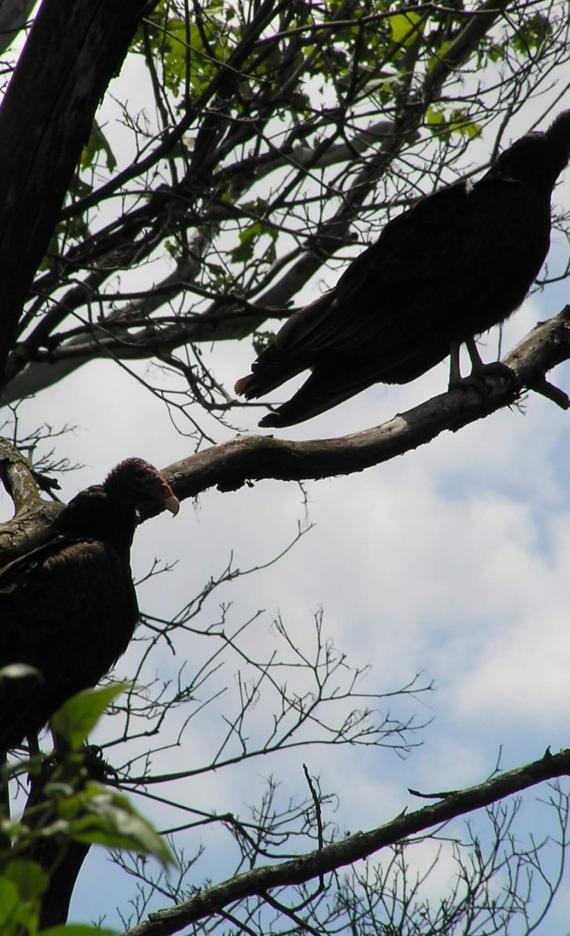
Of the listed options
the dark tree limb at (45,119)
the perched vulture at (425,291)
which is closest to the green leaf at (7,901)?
the dark tree limb at (45,119)

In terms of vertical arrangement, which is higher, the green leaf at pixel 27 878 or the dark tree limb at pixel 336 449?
the dark tree limb at pixel 336 449

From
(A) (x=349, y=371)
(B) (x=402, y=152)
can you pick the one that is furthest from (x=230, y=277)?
(A) (x=349, y=371)

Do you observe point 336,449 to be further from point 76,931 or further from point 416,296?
point 76,931

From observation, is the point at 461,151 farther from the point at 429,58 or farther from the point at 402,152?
the point at 429,58

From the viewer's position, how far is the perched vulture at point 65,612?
318 centimetres

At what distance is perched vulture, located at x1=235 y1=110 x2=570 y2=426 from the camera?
404 centimetres

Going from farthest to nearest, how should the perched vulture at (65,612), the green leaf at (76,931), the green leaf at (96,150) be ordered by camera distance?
the green leaf at (96,150), the perched vulture at (65,612), the green leaf at (76,931)

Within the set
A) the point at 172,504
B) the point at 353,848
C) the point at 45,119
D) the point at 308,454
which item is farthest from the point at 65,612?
the point at 45,119

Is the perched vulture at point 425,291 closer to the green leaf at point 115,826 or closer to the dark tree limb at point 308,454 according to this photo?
the dark tree limb at point 308,454

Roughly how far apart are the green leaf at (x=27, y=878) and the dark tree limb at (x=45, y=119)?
5.03 ft

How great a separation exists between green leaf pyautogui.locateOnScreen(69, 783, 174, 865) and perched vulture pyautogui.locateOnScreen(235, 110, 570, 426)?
10.6ft

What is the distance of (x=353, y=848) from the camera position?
2658mm

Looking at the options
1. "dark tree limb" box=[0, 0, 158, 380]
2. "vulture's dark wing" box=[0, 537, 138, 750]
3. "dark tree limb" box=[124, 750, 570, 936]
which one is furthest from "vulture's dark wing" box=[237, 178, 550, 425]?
"dark tree limb" box=[0, 0, 158, 380]

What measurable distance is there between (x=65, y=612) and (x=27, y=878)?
2659mm
